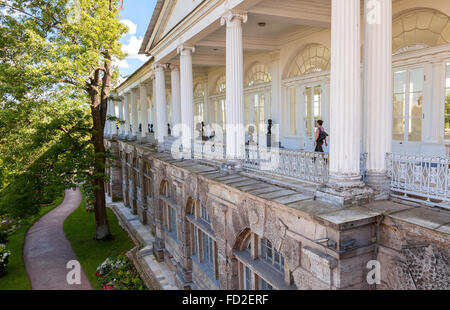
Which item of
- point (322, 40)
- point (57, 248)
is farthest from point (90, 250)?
point (322, 40)

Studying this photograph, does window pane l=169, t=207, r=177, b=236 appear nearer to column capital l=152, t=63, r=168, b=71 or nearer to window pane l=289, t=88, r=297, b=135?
window pane l=289, t=88, r=297, b=135

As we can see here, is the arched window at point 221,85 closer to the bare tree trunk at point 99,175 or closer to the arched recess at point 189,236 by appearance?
the bare tree trunk at point 99,175

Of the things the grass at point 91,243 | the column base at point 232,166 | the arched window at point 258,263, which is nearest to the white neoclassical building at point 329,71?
the column base at point 232,166

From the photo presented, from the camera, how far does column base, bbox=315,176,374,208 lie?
510 cm

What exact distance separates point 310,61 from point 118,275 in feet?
41.2

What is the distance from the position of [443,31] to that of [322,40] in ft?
13.2

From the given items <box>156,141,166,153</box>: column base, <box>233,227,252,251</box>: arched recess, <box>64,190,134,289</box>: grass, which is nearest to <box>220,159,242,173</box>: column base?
<box>233,227,252,251</box>: arched recess

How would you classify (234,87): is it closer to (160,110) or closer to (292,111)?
(292,111)

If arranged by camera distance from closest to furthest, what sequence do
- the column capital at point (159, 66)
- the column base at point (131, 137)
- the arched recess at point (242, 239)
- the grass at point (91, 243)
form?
the arched recess at point (242, 239), the column capital at point (159, 66), the grass at point (91, 243), the column base at point (131, 137)

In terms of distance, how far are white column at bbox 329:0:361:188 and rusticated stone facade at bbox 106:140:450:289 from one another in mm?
685

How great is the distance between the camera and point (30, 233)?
21.4 metres

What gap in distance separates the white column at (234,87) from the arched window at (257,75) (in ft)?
18.9

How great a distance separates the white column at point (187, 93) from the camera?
1177cm
